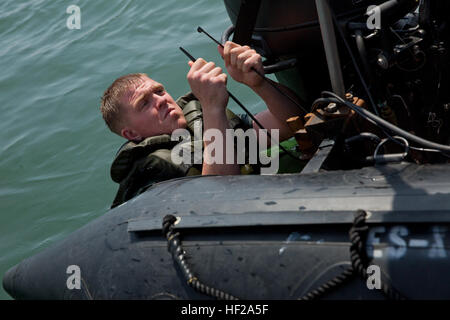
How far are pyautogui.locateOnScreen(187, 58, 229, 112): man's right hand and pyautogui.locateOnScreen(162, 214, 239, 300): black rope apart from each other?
2.38ft

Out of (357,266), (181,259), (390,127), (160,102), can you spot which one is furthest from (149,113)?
(357,266)

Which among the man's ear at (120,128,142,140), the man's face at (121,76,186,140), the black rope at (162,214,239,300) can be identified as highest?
the man's face at (121,76,186,140)

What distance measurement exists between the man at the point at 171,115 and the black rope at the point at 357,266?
89cm

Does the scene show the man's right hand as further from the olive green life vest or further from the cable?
the cable

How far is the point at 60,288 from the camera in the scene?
1901mm

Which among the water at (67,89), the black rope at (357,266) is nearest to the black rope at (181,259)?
the black rope at (357,266)

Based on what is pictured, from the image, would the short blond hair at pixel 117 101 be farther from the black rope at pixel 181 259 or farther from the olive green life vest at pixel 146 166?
the black rope at pixel 181 259

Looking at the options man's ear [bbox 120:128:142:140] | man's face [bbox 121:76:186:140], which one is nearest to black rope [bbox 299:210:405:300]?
man's face [bbox 121:76:186:140]

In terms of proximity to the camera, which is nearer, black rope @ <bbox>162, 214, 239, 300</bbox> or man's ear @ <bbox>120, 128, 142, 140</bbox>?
black rope @ <bbox>162, 214, 239, 300</bbox>

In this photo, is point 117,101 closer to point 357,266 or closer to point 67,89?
point 357,266

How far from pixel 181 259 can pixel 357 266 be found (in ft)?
1.58

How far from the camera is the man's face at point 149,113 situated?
8.38 ft

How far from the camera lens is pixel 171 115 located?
255cm

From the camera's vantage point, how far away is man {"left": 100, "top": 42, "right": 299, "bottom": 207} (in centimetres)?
229
